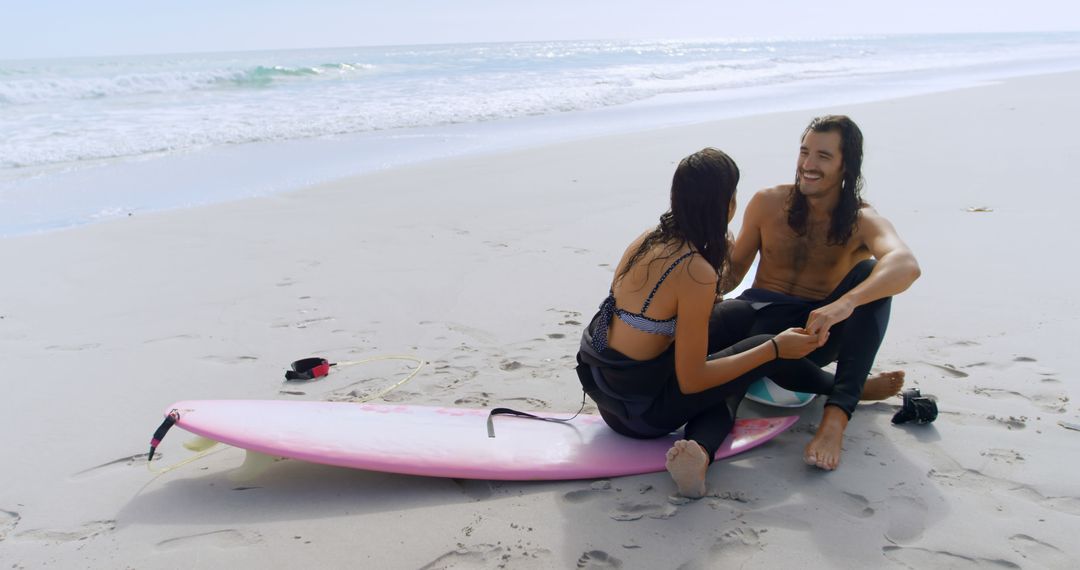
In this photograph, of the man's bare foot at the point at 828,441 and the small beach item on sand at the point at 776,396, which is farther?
the small beach item on sand at the point at 776,396

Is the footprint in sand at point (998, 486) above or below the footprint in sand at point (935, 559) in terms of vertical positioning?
above

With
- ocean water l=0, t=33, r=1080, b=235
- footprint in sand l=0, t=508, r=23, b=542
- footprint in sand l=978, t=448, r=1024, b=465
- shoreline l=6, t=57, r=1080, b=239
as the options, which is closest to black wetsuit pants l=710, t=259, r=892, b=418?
footprint in sand l=978, t=448, r=1024, b=465

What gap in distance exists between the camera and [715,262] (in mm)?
2602

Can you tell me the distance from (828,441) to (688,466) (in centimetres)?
55

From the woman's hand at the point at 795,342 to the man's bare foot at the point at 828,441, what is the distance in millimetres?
261

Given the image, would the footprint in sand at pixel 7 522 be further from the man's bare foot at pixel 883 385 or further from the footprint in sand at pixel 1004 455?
the footprint in sand at pixel 1004 455

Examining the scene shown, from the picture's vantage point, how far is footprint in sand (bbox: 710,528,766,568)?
2273mm

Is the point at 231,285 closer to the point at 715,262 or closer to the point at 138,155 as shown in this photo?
the point at 715,262

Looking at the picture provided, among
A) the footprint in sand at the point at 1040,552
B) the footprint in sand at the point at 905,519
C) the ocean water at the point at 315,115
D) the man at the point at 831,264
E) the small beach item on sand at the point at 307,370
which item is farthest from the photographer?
the ocean water at the point at 315,115

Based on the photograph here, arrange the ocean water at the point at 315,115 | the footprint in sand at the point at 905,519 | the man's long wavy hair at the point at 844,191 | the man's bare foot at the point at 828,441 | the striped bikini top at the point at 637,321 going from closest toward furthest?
the footprint in sand at the point at 905,519, the striped bikini top at the point at 637,321, the man's bare foot at the point at 828,441, the man's long wavy hair at the point at 844,191, the ocean water at the point at 315,115

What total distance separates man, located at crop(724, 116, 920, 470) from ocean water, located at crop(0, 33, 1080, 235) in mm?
5154

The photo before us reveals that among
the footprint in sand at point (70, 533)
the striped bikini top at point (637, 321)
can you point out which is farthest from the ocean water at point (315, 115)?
the striped bikini top at point (637, 321)

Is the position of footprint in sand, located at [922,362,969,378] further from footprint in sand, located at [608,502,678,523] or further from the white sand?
footprint in sand, located at [608,502,678,523]

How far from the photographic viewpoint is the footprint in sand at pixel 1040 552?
7.22ft
